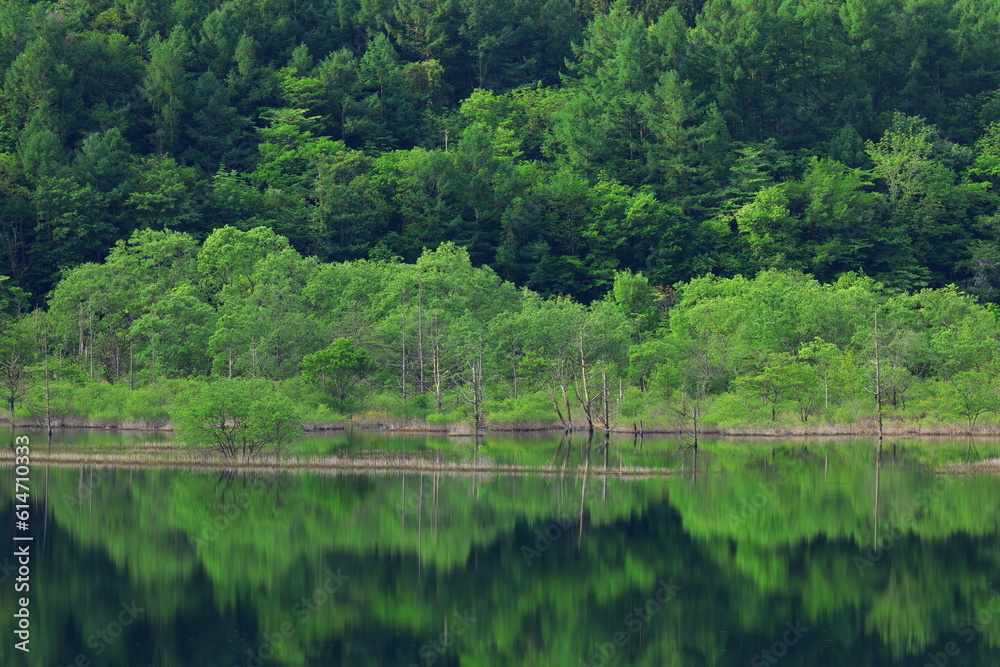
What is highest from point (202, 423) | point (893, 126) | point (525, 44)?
point (525, 44)

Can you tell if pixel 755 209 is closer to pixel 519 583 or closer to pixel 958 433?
pixel 958 433

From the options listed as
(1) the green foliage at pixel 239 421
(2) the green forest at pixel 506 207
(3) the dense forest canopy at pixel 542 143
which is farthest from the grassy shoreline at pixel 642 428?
(3) the dense forest canopy at pixel 542 143

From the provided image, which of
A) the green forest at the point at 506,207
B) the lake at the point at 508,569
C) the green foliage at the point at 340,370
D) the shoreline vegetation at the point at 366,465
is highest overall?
the green forest at the point at 506,207

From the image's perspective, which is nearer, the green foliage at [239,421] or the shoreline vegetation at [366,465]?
the shoreline vegetation at [366,465]

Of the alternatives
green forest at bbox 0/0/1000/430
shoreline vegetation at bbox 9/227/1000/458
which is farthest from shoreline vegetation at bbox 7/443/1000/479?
green forest at bbox 0/0/1000/430

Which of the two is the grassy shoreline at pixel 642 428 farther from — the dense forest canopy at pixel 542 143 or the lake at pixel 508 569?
the dense forest canopy at pixel 542 143

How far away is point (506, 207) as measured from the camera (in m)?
117

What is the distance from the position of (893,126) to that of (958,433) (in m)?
57.4

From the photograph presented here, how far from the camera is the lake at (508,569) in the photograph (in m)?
27.8

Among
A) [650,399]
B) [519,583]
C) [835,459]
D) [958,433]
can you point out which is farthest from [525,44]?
[519,583]

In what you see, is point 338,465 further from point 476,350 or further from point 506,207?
point 506,207

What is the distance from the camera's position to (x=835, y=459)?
58.5 metres

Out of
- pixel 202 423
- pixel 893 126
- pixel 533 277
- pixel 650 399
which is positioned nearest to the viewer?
pixel 202 423

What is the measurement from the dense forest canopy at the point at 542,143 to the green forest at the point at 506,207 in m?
0.33
